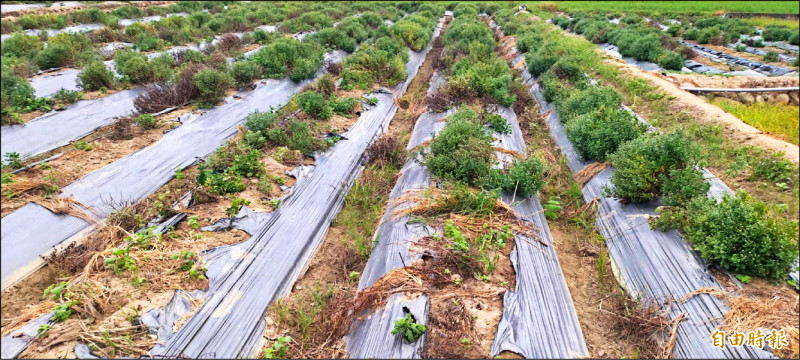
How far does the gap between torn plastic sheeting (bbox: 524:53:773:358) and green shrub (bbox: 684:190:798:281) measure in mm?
255

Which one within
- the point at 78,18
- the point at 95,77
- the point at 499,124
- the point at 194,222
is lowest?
the point at 194,222

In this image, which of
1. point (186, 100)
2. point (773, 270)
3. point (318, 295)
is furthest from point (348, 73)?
point (773, 270)

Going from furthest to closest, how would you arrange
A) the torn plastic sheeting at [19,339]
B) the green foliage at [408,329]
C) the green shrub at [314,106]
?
the green shrub at [314,106], the green foliage at [408,329], the torn plastic sheeting at [19,339]

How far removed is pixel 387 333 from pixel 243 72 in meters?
8.46

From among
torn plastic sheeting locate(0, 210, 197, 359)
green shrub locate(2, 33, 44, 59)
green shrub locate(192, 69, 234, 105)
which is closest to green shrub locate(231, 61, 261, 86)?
green shrub locate(192, 69, 234, 105)

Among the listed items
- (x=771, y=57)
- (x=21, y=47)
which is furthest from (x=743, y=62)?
(x=21, y=47)

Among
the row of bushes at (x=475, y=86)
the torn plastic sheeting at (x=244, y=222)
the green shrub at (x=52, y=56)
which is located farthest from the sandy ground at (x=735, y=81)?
the green shrub at (x=52, y=56)

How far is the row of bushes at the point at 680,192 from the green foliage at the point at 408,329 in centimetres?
339

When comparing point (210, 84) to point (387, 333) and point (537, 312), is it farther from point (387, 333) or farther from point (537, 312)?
point (537, 312)

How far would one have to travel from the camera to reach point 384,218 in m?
5.18

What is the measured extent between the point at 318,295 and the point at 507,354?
88.5 inches

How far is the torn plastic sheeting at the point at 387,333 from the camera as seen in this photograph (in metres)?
3.09

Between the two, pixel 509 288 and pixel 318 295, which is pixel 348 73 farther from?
pixel 509 288

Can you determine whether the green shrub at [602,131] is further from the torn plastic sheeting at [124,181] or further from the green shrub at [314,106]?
the torn plastic sheeting at [124,181]
